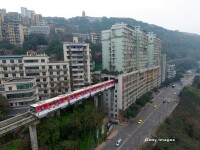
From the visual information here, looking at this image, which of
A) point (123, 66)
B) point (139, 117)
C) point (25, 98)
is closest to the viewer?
point (25, 98)

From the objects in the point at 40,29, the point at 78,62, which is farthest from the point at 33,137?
the point at 40,29

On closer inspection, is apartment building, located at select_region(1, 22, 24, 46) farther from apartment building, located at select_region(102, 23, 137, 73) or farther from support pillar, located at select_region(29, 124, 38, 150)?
support pillar, located at select_region(29, 124, 38, 150)

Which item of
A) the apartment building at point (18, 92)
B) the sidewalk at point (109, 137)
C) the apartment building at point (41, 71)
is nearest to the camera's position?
the apartment building at point (18, 92)

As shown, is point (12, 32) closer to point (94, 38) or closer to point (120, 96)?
point (94, 38)

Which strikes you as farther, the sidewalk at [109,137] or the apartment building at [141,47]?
the apartment building at [141,47]

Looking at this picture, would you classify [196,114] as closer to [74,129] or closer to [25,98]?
[74,129]

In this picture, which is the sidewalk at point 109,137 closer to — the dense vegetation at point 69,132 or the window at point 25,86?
the dense vegetation at point 69,132

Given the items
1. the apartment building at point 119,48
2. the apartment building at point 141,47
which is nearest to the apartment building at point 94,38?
the apartment building at point 141,47

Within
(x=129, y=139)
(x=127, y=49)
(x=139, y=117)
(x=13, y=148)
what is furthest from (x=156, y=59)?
(x=13, y=148)
